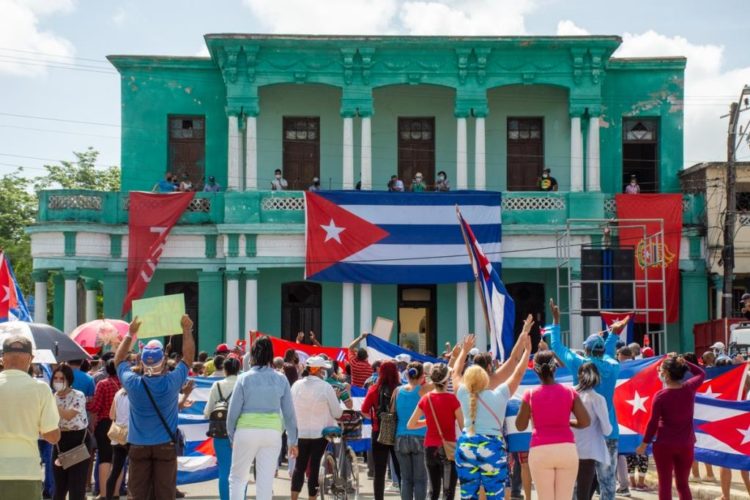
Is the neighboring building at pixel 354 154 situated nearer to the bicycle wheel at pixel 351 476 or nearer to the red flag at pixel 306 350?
the red flag at pixel 306 350

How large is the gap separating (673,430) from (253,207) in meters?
21.2

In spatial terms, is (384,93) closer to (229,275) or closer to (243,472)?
(229,275)

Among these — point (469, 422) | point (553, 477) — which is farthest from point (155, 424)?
point (553, 477)

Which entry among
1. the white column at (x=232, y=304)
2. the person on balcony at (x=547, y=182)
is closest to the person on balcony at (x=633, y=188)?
the person on balcony at (x=547, y=182)

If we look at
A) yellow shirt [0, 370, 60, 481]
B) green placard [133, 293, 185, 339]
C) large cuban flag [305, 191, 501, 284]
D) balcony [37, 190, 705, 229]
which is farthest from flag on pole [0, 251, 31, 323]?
yellow shirt [0, 370, 60, 481]

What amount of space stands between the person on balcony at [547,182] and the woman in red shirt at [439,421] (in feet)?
67.5

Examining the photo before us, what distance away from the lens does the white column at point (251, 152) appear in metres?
32.1

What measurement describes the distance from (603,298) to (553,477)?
18.9 metres

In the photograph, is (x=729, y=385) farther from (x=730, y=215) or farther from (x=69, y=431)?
(x=730, y=215)

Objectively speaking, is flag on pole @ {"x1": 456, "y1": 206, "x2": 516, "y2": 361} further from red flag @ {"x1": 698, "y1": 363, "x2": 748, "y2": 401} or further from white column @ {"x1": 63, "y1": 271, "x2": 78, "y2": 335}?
white column @ {"x1": 63, "y1": 271, "x2": 78, "y2": 335}

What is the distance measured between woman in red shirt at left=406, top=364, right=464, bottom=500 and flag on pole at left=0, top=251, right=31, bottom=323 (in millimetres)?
10051

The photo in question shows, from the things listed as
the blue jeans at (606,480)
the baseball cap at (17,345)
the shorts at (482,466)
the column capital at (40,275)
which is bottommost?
the blue jeans at (606,480)

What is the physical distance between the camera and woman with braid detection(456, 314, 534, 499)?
10.8 m

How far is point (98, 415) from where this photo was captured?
14.8 meters
